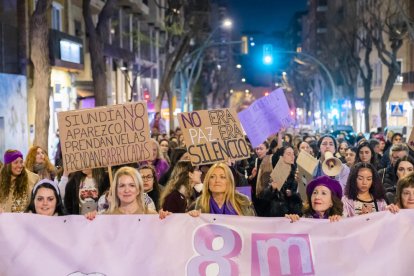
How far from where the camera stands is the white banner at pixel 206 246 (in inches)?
237

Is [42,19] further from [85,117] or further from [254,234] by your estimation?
[254,234]

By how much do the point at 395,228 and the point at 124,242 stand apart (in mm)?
2010

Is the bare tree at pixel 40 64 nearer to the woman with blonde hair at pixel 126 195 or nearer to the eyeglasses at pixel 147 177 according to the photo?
the eyeglasses at pixel 147 177

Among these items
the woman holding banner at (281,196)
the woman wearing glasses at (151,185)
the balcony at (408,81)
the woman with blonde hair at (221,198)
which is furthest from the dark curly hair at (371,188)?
the balcony at (408,81)

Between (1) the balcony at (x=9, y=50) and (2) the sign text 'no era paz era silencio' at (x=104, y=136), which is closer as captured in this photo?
(2) the sign text 'no era paz era silencio' at (x=104, y=136)

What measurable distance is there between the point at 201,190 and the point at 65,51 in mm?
17973

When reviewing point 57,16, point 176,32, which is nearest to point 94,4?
point 57,16

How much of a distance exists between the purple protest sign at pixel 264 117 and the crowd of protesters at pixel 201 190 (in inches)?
13.2

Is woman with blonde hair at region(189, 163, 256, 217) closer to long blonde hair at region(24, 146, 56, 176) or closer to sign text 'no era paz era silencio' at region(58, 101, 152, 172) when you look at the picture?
sign text 'no era paz era silencio' at region(58, 101, 152, 172)

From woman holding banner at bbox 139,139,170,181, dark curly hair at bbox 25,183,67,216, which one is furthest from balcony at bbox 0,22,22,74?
dark curly hair at bbox 25,183,67,216

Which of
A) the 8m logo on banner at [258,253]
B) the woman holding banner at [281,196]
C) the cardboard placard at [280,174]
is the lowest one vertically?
the 8m logo on banner at [258,253]

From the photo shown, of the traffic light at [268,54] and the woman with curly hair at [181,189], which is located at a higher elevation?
the traffic light at [268,54]

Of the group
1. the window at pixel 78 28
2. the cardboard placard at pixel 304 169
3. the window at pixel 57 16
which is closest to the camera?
the cardboard placard at pixel 304 169

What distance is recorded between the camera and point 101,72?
20391mm
